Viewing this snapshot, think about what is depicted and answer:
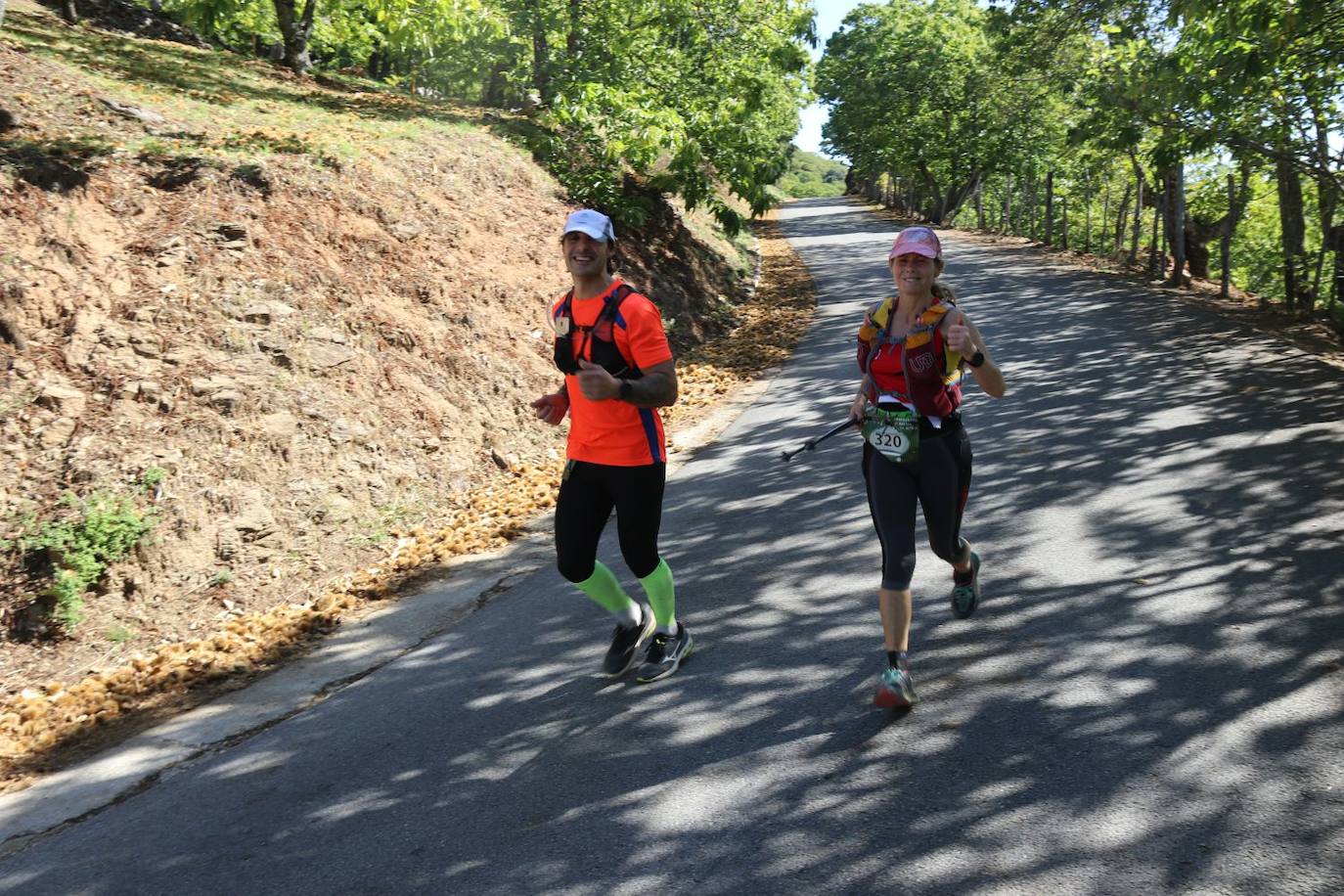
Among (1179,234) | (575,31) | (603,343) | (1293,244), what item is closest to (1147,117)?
(1293,244)

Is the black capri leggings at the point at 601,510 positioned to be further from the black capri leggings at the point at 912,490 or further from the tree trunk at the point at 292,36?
the tree trunk at the point at 292,36

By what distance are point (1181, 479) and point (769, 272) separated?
1680 cm

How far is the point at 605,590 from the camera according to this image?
4781 mm

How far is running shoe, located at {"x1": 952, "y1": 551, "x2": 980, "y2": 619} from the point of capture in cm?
502

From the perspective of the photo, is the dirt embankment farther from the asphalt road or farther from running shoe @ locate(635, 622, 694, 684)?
running shoe @ locate(635, 622, 694, 684)

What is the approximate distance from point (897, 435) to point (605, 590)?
1.49 m

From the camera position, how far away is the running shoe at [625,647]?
488cm

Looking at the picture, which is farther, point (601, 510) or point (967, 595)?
point (967, 595)

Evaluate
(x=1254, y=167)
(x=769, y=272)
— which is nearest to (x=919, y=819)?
(x=1254, y=167)

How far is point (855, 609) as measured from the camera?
538 cm

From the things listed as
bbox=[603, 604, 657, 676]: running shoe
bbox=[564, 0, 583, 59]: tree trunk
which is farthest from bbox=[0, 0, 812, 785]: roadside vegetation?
bbox=[564, 0, 583, 59]: tree trunk

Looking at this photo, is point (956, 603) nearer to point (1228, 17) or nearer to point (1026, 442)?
point (1026, 442)

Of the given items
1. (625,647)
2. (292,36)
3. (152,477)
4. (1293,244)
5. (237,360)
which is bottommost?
(625,647)

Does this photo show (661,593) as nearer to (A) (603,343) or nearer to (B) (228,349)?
(A) (603,343)
